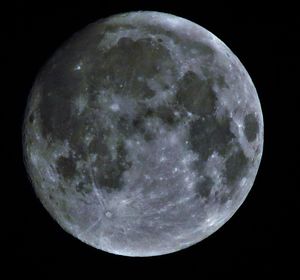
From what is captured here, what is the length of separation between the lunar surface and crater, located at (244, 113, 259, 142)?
0.01 metres

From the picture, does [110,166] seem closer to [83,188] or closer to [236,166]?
[83,188]

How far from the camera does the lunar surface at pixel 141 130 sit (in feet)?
11.6

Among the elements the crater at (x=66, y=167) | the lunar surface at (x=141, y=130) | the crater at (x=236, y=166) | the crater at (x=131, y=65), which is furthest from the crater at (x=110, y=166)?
the crater at (x=236, y=166)

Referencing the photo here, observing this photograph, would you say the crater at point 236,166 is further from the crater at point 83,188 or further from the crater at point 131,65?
the crater at point 83,188

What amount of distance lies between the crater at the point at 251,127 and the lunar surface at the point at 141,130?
0.5 inches

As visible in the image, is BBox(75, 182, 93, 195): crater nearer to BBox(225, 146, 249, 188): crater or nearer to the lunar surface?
the lunar surface

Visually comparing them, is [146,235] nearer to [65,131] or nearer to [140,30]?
[65,131]

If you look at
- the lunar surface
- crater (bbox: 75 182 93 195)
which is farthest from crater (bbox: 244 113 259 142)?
crater (bbox: 75 182 93 195)

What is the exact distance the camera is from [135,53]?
362cm

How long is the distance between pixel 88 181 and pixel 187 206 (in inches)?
28.5

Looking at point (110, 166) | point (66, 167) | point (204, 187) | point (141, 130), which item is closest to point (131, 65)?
point (141, 130)

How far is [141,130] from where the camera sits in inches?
139

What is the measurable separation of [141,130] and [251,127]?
35.7 inches

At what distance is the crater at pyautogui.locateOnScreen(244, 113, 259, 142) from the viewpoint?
153 inches
